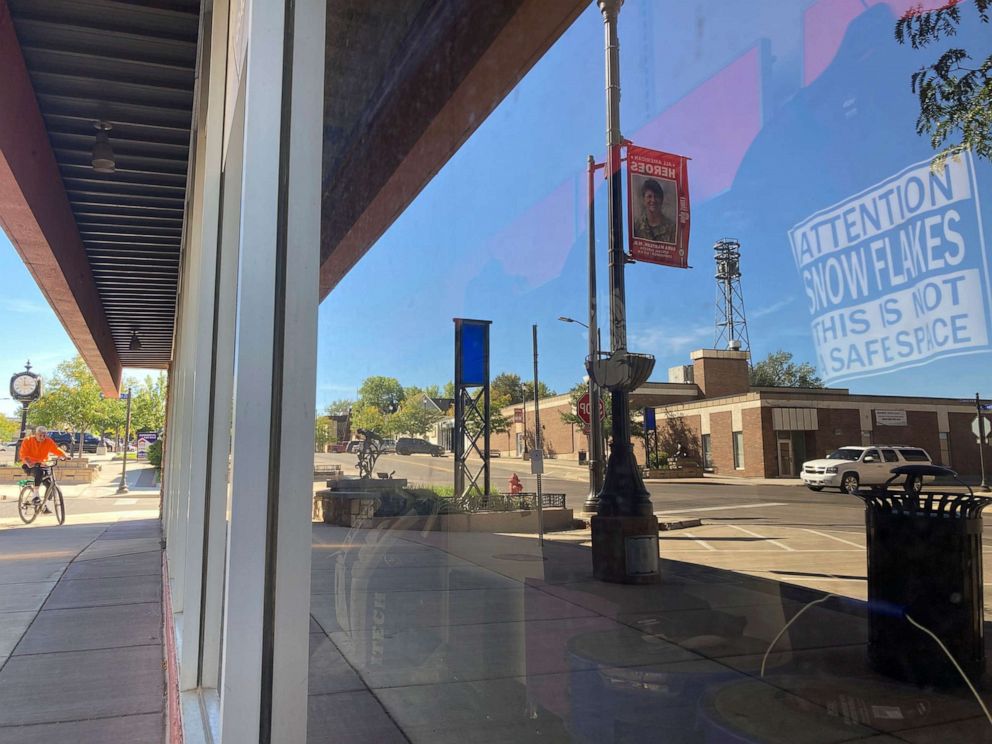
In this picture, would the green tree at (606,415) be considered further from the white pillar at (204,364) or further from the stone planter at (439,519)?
the white pillar at (204,364)

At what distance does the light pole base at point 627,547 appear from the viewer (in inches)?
107

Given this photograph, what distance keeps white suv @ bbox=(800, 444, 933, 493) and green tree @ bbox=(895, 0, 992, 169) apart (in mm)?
604

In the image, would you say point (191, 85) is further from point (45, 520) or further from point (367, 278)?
point (45, 520)

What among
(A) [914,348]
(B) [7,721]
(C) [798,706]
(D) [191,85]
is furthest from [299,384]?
(D) [191,85]

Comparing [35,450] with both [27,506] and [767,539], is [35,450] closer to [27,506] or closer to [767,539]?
[27,506]

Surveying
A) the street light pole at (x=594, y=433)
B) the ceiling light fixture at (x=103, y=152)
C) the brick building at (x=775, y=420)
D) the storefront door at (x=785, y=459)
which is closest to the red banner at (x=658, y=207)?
the street light pole at (x=594, y=433)

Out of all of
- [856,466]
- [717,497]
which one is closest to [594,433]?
[717,497]

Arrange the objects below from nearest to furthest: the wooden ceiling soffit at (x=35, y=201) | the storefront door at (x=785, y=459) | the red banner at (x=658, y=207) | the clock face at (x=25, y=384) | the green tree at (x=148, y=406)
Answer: the storefront door at (x=785, y=459)
the red banner at (x=658, y=207)
the wooden ceiling soffit at (x=35, y=201)
the clock face at (x=25, y=384)
the green tree at (x=148, y=406)

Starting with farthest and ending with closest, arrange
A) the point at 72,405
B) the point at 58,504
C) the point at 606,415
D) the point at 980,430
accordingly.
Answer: the point at 72,405 < the point at 58,504 < the point at 606,415 < the point at 980,430

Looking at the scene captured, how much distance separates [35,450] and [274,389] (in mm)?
13361

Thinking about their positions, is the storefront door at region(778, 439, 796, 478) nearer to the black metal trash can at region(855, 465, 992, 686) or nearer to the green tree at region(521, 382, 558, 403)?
the black metal trash can at region(855, 465, 992, 686)

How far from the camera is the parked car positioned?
3234 mm

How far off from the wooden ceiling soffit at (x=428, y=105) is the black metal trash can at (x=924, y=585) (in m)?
1.89

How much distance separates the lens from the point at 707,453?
6.46 feet
